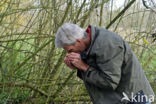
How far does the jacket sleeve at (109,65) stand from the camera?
1768mm

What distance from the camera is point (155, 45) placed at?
161 inches

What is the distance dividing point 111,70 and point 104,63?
0.08 meters

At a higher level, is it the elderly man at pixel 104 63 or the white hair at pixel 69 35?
the white hair at pixel 69 35

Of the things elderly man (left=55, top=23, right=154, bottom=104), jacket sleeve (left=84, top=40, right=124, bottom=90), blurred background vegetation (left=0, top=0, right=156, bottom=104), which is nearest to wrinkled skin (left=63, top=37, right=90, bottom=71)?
elderly man (left=55, top=23, right=154, bottom=104)

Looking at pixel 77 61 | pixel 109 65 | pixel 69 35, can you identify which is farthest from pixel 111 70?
pixel 69 35

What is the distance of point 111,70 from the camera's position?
5.81ft

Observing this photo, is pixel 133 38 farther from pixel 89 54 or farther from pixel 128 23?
pixel 89 54

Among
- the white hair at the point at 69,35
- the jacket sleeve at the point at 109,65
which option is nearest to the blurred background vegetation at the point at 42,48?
the white hair at the point at 69,35

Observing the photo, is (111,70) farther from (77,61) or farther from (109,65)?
(77,61)

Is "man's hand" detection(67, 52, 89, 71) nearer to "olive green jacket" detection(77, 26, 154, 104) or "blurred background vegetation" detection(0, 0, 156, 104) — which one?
"olive green jacket" detection(77, 26, 154, 104)

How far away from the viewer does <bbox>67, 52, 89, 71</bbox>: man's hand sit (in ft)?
6.30

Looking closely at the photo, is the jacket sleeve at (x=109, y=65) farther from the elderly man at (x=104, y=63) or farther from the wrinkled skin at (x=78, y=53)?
the wrinkled skin at (x=78, y=53)

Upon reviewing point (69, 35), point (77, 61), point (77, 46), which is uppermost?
point (69, 35)

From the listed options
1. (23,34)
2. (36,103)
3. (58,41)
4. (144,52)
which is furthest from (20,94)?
(144,52)
